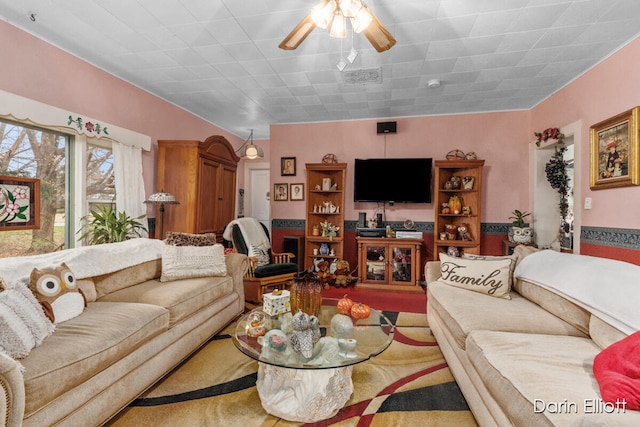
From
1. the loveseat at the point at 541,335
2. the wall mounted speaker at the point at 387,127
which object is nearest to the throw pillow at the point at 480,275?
the loveseat at the point at 541,335

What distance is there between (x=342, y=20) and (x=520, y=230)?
140 inches

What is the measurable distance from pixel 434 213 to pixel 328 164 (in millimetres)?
1736

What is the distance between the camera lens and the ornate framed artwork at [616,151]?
2479mm

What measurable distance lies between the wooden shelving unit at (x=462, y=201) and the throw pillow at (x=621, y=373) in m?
3.10

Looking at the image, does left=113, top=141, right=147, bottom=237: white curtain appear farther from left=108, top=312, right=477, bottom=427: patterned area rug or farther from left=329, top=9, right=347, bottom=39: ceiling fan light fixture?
left=329, top=9, right=347, bottom=39: ceiling fan light fixture

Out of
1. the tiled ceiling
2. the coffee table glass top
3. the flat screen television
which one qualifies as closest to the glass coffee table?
the coffee table glass top

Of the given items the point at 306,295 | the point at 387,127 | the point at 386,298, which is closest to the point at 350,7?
the point at 306,295

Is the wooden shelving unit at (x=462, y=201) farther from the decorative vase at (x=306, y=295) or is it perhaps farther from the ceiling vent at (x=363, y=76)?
the decorative vase at (x=306, y=295)

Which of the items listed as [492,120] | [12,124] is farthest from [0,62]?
[492,120]

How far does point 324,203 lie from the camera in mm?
4848

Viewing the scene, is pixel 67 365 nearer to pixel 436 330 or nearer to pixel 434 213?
pixel 436 330

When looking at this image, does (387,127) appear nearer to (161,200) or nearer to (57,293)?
(161,200)

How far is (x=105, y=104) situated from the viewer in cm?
322

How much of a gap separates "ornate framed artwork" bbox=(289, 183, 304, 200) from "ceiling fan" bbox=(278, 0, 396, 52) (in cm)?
315
